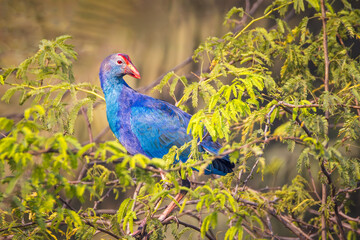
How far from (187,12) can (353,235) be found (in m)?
2.68

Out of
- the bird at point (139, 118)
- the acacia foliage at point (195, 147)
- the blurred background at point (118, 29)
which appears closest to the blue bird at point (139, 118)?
the bird at point (139, 118)

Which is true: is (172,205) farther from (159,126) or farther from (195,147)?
(195,147)

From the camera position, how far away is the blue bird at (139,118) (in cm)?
274

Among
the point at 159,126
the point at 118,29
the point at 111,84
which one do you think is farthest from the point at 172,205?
the point at 118,29

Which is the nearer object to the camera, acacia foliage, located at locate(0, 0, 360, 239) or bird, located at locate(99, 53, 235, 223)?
acacia foliage, located at locate(0, 0, 360, 239)

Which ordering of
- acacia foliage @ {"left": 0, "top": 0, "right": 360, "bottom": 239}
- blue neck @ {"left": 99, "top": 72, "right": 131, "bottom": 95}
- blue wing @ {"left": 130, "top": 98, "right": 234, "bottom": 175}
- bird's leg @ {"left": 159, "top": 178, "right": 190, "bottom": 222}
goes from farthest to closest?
blue neck @ {"left": 99, "top": 72, "right": 131, "bottom": 95} < blue wing @ {"left": 130, "top": 98, "right": 234, "bottom": 175} < bird's leg @ {"left": 159, "top": 178, "right": 190, "bottom": 222} < acacia foliage @ {"left": 0, "top": 0, "right": 360, "bottom": 239}

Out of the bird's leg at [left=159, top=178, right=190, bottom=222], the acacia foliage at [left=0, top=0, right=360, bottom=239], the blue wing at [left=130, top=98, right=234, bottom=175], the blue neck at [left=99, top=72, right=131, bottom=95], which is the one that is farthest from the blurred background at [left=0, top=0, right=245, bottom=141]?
the acacia foliage at [left=0, top=0, right=360, bottom=239]

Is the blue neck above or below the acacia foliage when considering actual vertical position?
above

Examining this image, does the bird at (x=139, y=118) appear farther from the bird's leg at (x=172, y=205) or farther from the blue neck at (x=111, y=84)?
the bird's leg at (x=172, y=205)

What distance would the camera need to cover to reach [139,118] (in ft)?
9.06


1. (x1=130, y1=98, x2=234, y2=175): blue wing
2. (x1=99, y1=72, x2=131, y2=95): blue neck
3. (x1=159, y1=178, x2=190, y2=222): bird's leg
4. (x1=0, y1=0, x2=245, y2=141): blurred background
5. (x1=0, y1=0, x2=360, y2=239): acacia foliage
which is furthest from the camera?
(x1=0, y1=0, x2=245, y2=141): blurred background

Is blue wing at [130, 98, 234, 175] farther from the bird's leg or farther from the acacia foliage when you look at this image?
the acacia foliage

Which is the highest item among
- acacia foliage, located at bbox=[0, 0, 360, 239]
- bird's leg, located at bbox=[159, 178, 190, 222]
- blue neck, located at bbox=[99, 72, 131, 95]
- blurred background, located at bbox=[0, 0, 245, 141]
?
blurred background, located at bbox=[0, 0, 245, 141]

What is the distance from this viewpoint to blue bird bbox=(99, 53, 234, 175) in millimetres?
2742
